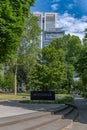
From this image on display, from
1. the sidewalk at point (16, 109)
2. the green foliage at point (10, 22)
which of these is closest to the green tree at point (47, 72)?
the sidewalk at point (16, 109)

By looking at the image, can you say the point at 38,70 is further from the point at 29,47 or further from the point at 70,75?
the point at 70,75

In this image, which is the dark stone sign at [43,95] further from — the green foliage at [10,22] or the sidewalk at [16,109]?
the green foliage at [10,22]

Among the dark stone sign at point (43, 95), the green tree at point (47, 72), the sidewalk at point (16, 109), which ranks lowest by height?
the sidewalk at point (16, 109)

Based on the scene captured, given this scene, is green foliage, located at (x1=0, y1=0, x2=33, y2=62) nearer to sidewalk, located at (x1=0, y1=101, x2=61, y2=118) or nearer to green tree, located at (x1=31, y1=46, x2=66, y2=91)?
sidewalk, located at (x1=0, y1=101, x2=61, y2=118)

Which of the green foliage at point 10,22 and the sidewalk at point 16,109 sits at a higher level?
the green foliage at point 10,22

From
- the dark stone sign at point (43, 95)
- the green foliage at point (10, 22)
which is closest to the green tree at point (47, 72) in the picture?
the dark stone sign at point (43, 95)

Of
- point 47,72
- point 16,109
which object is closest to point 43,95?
point 16,109

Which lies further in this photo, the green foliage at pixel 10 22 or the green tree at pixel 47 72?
the green tree at pixel 47 72

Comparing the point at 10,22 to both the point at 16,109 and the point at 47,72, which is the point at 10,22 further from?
the point at 47,72

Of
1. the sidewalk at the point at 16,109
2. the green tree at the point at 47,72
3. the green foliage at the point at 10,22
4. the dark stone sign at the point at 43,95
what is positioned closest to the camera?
the sidewalk at the point at 16,109

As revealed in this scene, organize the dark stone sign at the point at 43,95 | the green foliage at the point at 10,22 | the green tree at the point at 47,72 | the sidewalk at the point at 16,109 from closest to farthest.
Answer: the sidewalk at the point at 16,109 < the green foliage at the point at 10,22 < the dark stone sign at the point at 43,95 < the green tree at the point at 47,72

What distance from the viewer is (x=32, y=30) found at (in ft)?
195

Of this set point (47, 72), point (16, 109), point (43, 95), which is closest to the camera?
point (16, 109)

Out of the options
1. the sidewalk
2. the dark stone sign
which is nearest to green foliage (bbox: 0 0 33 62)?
the sidewalk
